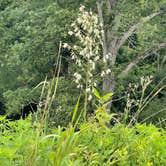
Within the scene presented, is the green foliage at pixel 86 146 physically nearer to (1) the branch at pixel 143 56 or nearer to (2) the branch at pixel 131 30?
(2) the branch at pixel 131 30

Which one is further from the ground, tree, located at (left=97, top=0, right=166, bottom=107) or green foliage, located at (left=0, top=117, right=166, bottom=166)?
green foliage, located at (left=0, top=117, right=166, bottom=166)

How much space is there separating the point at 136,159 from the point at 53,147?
29cm

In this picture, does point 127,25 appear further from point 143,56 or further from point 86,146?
point 86,146

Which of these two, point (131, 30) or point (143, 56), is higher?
point (131, 30)

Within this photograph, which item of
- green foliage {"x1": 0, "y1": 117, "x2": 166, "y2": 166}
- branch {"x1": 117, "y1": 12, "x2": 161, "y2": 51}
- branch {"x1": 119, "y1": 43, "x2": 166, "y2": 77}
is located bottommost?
branch {"x1": 119, "y1": 43, "x2": 166, "y2": 77}

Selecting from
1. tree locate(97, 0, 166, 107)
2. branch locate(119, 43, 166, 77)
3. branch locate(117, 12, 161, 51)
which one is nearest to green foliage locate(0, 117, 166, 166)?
tree locate(97, 0, 166, 107)

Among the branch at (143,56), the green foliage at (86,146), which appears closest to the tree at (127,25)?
the branch at (143,56)

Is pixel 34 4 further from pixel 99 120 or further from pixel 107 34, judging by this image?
pixel 99 120

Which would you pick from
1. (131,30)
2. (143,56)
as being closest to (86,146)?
(131,30)

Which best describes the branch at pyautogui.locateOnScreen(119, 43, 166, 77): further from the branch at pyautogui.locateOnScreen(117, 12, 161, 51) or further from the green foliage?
the green foliage

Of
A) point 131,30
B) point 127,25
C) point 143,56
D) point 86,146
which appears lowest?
point 143,56

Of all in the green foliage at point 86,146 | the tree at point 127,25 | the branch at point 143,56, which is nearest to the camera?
the green foliage at point 86,146

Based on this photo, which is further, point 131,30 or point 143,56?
point 143,56

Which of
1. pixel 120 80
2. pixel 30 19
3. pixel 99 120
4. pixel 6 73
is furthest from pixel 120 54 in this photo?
pixel 99 120
